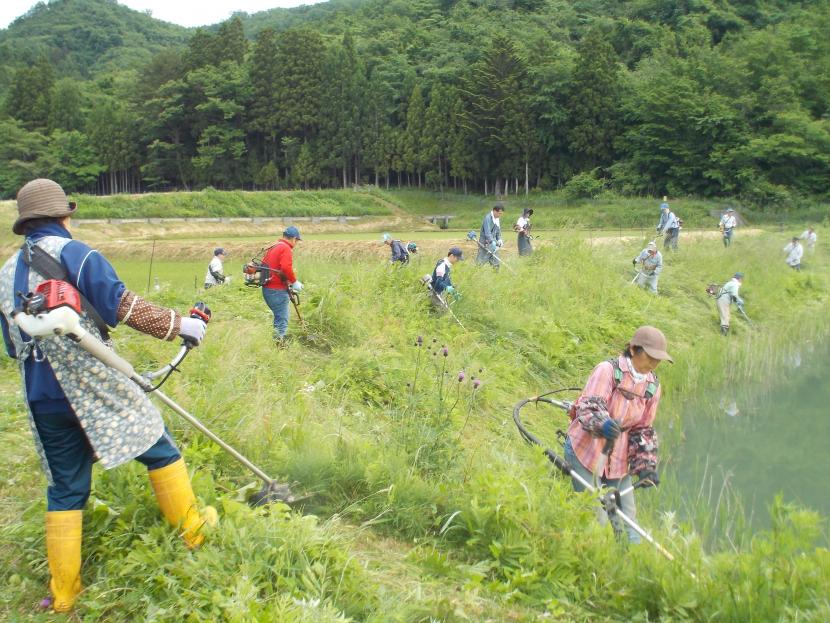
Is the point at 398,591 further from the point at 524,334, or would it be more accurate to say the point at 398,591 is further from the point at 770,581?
the point at 524,334

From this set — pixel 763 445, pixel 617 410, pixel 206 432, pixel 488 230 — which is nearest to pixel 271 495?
pixel 206 432

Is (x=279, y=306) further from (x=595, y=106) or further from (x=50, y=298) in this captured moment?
(x=595, y=106)

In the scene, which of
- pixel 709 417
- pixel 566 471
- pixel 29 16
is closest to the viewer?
pixel 566 471

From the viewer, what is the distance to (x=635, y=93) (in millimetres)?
44969

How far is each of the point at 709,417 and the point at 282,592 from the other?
7.88 metres

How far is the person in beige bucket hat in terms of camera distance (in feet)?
9.74

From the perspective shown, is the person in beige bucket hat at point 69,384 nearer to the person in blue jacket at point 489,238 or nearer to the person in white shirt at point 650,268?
the person in blue jacket at point 489,238

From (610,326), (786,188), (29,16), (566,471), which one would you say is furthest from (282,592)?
(29,16)

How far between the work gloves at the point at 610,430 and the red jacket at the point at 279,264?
4875 millimetres

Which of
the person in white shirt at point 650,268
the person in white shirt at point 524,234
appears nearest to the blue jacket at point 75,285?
the person in white shirt at point 524,234

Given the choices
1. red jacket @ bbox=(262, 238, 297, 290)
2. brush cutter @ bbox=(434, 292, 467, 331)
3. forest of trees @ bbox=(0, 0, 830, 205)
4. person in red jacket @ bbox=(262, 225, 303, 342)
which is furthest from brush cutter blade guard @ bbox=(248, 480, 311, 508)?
A: forest of trees @ bbox=(0, 0, 830, 205)

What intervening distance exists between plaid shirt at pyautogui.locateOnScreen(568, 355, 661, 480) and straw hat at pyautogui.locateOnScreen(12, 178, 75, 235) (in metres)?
3.10

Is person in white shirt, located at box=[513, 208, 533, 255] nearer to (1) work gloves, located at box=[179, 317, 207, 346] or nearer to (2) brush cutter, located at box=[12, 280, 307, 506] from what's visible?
(1) work gloves, located at box=[179, 317, 207, 346]

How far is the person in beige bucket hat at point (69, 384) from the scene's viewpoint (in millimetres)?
2969
